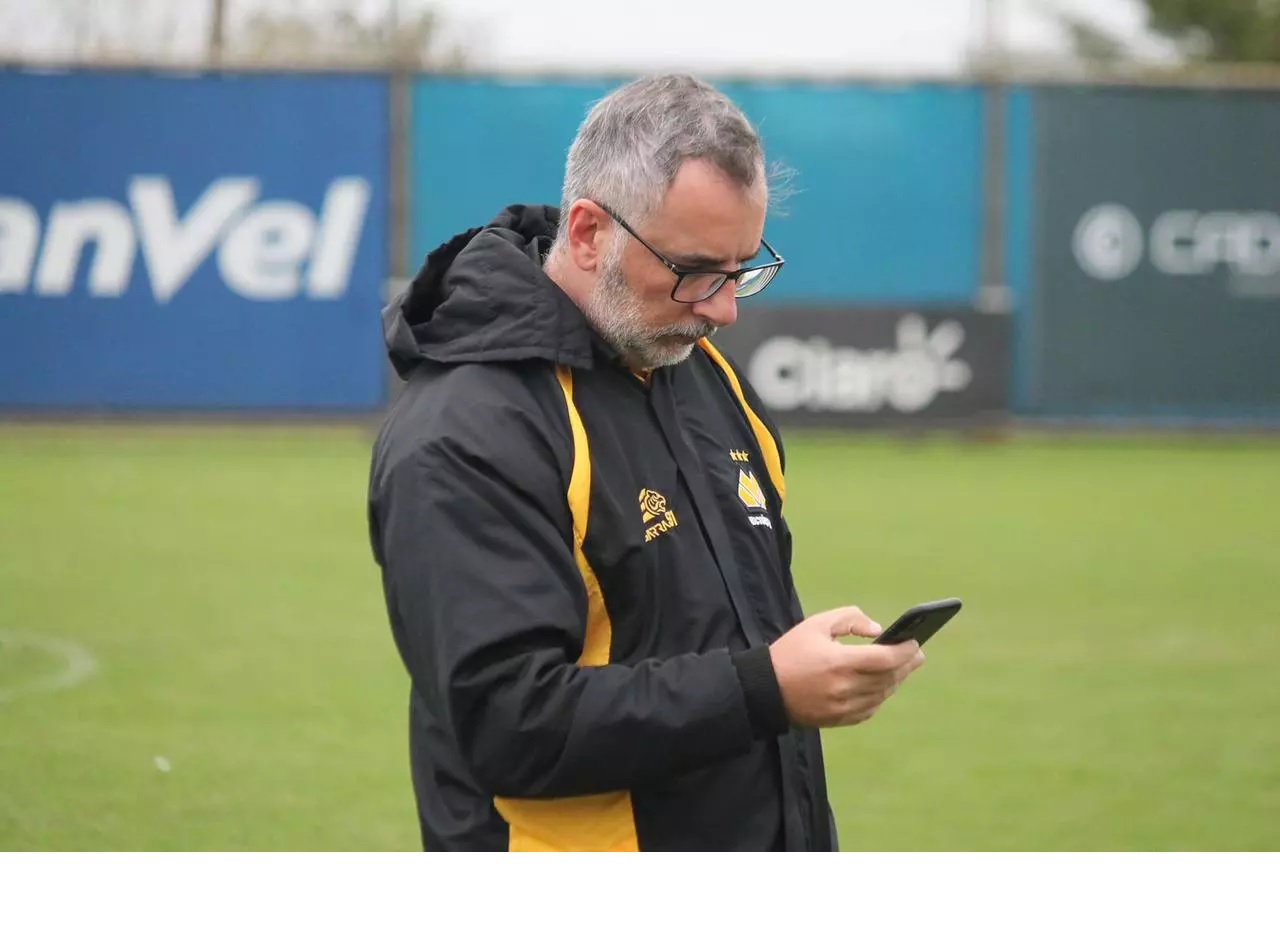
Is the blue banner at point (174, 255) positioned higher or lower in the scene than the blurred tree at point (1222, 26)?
lower

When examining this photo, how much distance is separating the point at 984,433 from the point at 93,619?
31.3ft

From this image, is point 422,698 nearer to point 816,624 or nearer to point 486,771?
point 486,771

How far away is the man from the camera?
239 centimetres

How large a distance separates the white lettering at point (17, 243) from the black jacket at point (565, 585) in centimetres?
1339

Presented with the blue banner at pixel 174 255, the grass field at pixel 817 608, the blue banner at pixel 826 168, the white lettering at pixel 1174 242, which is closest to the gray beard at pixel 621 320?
the grass field at pixel 817 608

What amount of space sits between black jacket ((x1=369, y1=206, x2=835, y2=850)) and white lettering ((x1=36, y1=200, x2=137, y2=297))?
13220 mm

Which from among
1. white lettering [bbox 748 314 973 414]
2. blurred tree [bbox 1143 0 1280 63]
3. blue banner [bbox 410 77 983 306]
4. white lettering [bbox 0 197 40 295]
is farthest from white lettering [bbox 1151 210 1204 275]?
blurred tree [bbox 1143 0 1280 63]

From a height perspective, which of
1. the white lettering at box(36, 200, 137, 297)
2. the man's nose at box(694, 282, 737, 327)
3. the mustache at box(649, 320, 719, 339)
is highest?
the man's nose at box(694, 282, 737, 327)

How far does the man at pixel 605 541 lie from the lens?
2.39 metres

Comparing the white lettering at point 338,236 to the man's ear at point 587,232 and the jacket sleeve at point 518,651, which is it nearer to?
the man's ear at point 587,232

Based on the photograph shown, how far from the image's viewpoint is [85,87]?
1538 centimetres

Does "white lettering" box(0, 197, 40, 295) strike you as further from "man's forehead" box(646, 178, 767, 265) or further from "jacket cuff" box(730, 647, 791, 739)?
"jacket cuff" box(730, 647, 791, 739)

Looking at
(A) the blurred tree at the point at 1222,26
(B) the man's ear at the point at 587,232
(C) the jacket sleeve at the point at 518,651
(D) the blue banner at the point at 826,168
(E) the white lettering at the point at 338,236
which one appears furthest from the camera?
(A) the blurred tree at the point at 1222,26

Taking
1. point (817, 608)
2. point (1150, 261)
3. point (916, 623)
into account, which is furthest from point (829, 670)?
point (1150, 261)
